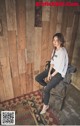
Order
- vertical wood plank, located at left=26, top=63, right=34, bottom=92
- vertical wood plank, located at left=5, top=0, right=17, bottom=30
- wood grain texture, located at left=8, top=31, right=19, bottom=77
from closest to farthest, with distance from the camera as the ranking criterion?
vertical wood plank, located at left=5, top=0, right=17, bottom=30 < wood grain texture, located at left=8, top=31, right=19, bottom=77 < vertical wood plank, located at left=26, top=63, right=34, bottom=92

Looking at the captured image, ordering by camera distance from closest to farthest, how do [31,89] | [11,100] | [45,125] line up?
[45,125] → [11,100] → [31,89]

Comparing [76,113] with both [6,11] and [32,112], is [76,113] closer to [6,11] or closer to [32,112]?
[32,112]

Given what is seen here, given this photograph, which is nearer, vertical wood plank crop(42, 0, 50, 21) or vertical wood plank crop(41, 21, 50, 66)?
vertical wood plank crop(42, 0, 50, 21)

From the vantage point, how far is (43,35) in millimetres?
2529

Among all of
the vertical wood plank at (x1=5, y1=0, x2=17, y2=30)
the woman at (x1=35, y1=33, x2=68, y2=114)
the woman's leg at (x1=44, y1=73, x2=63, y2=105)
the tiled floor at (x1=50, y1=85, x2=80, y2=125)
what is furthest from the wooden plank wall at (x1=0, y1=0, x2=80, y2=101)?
the tiled floor at (x1=50, y1=85, x2=80, y2=125)

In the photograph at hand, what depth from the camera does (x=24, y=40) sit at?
2.38 m

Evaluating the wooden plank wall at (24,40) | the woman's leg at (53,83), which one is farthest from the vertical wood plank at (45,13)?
the woman's leg at (53,83)

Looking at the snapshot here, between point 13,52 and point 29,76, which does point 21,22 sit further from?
point 29,76

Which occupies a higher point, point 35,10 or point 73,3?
point 73,3

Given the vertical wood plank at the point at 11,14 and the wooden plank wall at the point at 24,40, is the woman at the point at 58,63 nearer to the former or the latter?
the wooden plank wall at the point at 24,40

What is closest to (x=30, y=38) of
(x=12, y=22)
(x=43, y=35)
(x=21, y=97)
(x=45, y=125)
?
(x=43, y=35)

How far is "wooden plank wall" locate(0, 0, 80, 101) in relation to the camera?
2150 millimetres

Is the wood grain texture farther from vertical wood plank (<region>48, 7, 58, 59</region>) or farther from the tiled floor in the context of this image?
the tiled floor

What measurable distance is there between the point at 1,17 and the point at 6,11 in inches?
4.7
